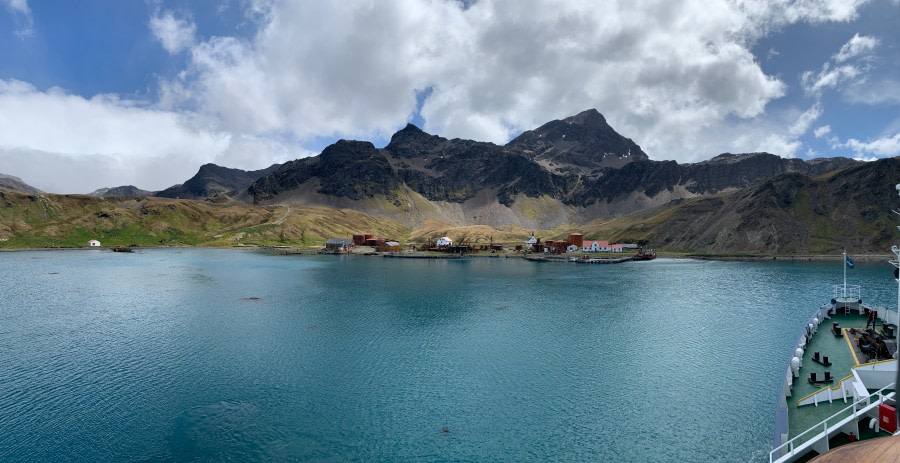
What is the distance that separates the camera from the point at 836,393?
98.1ft

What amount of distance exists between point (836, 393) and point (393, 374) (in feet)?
Result: 126

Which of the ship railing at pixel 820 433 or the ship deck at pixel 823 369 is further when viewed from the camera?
the ship deck at pixel 823 369

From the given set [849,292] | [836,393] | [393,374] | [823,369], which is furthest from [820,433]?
[849,292]

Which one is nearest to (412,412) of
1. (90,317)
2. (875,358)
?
(875,358)

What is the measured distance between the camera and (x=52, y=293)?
99.8 meters

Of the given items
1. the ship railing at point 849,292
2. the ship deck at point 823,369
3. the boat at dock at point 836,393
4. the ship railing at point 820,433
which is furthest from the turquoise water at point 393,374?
→ the ship railing at point 820,433

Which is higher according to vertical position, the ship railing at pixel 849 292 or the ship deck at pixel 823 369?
the ship railing at pixel 849 292

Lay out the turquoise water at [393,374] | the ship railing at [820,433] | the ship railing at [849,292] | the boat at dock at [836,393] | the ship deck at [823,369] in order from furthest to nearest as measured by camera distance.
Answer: the ship railing at [849,292], the turquoise water at [393,374], the ship deck at [823,369], the boat at dock at [836,393], the ship railing at [820,433]

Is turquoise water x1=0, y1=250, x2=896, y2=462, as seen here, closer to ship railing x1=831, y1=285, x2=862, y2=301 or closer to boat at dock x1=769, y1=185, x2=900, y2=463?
ship railing x1=831, y1=285, x2=862, y2=301

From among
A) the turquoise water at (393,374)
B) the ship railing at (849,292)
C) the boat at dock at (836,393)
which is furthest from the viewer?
the ship railing at (849,292)

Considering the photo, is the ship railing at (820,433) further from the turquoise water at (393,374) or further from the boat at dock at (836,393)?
the turquoise water at (393,374)

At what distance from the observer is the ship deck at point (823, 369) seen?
28.6m

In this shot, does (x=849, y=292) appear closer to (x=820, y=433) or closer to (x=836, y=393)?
(x=836, y=393)

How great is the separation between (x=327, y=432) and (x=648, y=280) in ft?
386
